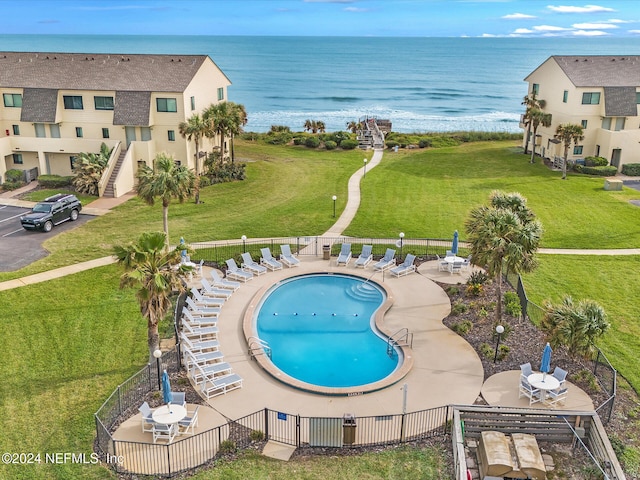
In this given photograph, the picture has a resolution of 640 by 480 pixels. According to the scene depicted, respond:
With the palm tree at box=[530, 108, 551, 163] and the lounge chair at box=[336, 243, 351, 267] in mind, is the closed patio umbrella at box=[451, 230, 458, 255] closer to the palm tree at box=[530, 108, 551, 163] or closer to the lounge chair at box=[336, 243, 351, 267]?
the lounge chair at box=[336, 243, 351, 267]

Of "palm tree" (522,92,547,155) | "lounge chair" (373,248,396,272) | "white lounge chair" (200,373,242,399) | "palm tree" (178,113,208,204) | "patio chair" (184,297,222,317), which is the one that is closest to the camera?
"white lounge chair" (200,373,242,399)

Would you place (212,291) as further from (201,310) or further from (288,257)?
(288,257)

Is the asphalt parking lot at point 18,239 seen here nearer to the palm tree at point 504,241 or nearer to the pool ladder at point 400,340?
the pool ladder at point 400,340

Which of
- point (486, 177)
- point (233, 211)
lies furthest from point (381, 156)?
point (233, 211)

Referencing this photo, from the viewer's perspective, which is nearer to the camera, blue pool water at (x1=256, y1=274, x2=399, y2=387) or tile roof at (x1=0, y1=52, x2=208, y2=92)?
blue pool water at (x1=256, y1=274, x2=399, y2=387)

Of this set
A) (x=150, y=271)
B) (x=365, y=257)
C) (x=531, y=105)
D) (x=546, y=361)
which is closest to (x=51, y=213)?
(x=150, y=271)

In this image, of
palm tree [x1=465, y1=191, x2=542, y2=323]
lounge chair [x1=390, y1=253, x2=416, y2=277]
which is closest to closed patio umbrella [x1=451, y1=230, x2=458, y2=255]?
lounge chair [x1=390, y1=253, x2=416, y2=277]

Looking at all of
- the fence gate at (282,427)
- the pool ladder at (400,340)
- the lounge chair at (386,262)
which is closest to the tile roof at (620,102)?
the lounge chair at (386,262)
